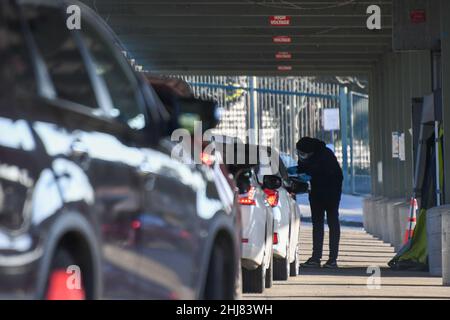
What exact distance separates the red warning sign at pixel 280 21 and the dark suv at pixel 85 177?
19886 mm

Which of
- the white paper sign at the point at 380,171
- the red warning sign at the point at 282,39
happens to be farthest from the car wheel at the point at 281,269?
the white paper sign at the point at 380,171

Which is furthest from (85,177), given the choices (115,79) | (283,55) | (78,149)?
(283,55)

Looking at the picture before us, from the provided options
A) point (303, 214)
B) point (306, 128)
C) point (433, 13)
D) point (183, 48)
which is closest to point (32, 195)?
point (433, 13)

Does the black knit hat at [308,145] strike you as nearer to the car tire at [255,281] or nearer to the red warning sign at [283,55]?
the car tire at [255,281]

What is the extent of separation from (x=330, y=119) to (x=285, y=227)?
32.7 metres

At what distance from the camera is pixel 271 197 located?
54.0ft

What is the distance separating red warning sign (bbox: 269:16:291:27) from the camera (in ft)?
88.2

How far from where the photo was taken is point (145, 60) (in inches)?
1405

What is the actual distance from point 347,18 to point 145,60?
960 centimetres

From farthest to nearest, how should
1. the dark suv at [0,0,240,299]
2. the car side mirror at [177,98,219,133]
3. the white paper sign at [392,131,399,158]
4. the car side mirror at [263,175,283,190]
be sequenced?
the white paper sign at [392,131,399,158] < the car side mirror at [263,175,283,190] < the car side mirror at [177,98,219,133] < the dark suv at [0,0,240,299]

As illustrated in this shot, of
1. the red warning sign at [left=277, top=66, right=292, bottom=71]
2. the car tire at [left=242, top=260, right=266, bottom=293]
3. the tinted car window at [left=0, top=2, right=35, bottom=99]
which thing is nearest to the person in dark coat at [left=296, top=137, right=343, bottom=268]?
the car tire at [left=242, top=260, right=266, bottom=293]

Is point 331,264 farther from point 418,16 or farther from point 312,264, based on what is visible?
point 418,16

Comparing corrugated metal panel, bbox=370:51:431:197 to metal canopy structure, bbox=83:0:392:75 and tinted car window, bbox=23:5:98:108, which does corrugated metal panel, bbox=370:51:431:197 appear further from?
tinted car window, bbox=23:5:98:108

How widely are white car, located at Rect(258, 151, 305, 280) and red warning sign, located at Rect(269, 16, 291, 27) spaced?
7574mm
